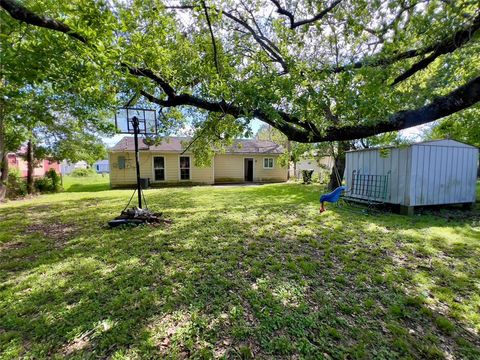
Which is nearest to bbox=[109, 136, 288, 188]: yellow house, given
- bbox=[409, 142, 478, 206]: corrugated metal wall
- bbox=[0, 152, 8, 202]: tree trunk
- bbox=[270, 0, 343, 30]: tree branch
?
bbox=[0, 152, 8, 202]: tree trunk

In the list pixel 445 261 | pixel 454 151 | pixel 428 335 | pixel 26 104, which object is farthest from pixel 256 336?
pixel 26 104

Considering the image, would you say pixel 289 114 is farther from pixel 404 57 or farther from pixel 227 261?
pixel 404 57

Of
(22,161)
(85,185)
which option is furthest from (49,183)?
(22,161)

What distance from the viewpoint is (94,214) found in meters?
6.75

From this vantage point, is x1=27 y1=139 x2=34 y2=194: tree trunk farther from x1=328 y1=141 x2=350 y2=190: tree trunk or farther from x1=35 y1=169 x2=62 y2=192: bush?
x1=328 y1=141 x2=350 y2=190: tree trunk

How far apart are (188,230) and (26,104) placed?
21.5 ft

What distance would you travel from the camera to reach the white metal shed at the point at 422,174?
644 cm

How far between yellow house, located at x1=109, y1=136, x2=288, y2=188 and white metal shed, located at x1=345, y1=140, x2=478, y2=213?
687 cm

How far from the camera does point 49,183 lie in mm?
12195

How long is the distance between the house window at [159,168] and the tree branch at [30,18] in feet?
39.2

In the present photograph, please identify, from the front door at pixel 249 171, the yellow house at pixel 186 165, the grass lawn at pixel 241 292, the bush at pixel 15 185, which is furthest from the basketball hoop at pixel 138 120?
the front door at pixel 249 171

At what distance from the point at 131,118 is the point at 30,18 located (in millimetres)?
3020

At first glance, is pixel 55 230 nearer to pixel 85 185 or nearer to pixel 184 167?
pixel 184 167

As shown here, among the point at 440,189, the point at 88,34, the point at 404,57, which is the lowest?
the point at 440,189
